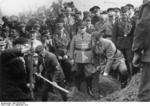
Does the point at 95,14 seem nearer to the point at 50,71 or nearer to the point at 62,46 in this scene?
the point at 62,46

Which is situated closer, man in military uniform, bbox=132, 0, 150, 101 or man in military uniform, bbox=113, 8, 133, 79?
man in military uniform, bbox=132, 0, 150, 101

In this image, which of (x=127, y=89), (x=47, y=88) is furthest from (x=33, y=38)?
(x=127, y=89)

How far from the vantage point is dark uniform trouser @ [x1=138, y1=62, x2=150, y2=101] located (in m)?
5.18

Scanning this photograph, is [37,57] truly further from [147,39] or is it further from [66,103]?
[147,39]

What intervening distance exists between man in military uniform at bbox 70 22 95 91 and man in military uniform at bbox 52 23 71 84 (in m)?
0.08

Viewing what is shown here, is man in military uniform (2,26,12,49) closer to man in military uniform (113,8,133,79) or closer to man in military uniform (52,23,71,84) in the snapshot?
man in military uniform (52,23,71,84)

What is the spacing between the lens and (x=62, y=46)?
548 cm

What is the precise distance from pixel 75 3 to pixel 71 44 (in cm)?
56

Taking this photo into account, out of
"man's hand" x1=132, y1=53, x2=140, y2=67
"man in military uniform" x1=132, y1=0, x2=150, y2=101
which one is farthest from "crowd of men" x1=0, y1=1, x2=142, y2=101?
"man in military uniform" x1=132, y1=0, x2=150, y2=101

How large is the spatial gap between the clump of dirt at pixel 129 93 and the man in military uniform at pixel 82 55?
347mm

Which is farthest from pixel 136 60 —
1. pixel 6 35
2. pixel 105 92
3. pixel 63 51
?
pixel 6 35

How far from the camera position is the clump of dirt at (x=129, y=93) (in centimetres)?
529

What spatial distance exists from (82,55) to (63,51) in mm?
265

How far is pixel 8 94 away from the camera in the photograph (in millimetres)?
5477
